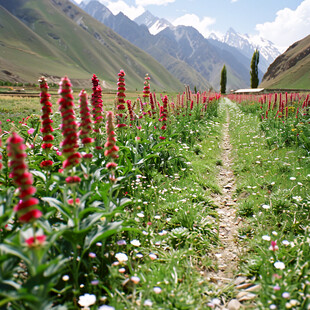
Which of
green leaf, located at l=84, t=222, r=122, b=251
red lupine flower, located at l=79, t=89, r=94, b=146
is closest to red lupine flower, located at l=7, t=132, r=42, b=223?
green leaf, located at l=84, t=222, r=122, b=251

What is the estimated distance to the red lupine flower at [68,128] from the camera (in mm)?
2836

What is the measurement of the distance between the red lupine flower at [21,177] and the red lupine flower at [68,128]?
73cm

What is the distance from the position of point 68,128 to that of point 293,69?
642 feet

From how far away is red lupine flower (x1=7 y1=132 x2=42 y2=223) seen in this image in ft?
6.79

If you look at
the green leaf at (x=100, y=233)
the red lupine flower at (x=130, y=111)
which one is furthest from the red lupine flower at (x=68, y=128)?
the red lupine flower at (x=130, y=111)

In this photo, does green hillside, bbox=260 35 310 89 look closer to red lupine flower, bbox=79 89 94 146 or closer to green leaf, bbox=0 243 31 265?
red lupine flower, bbox=79 89 94 146

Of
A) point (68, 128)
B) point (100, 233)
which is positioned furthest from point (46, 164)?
point (100, 233)

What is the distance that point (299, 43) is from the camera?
193m

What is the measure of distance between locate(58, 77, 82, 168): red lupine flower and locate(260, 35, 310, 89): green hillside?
15976cm

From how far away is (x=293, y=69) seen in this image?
16500 centimetres

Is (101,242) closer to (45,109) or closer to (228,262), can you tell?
(228,262)

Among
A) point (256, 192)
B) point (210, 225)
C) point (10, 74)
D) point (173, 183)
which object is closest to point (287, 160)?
point (256, 192)

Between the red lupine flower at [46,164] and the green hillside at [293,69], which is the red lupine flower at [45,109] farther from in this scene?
the green hillside at [293,69]

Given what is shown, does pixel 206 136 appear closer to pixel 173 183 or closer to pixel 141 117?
pixel 141 117
